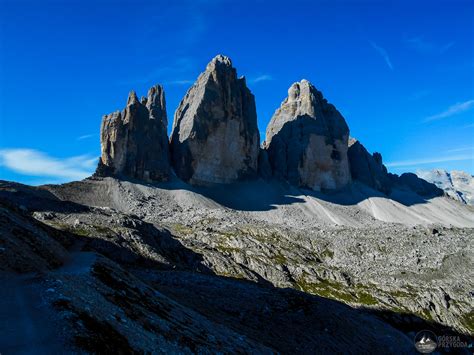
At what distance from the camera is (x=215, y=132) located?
18512 cm

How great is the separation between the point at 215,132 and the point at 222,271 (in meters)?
112

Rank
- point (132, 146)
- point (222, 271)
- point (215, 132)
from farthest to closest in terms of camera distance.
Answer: point (215, 132), point (132, 146), point (222, 271)

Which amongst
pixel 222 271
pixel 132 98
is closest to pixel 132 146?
pixel 132 98

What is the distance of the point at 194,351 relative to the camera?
61.0 feet

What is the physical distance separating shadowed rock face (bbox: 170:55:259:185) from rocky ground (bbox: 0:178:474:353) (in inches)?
409

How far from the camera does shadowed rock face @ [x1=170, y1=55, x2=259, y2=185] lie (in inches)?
7052

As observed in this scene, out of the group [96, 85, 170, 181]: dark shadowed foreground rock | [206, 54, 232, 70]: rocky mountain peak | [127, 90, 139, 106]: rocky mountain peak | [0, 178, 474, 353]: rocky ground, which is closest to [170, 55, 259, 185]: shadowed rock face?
[206, 54, 232, 70]: rocky mountain peak

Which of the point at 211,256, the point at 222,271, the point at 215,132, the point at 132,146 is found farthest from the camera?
the point at 215,132

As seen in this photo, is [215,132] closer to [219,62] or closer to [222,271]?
[219,62]

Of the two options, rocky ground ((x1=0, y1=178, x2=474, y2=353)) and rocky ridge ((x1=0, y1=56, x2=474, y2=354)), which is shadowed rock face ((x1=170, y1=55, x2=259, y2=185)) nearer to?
rocky ridge ((x1=0, y1=56, x2=474, y2=354))

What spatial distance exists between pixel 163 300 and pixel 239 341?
→ 5550mm

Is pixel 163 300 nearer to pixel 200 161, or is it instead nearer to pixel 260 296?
pixel 260 296

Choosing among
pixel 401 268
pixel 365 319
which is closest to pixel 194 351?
pixel 365 319

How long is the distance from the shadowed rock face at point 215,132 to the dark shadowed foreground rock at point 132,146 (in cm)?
1374
